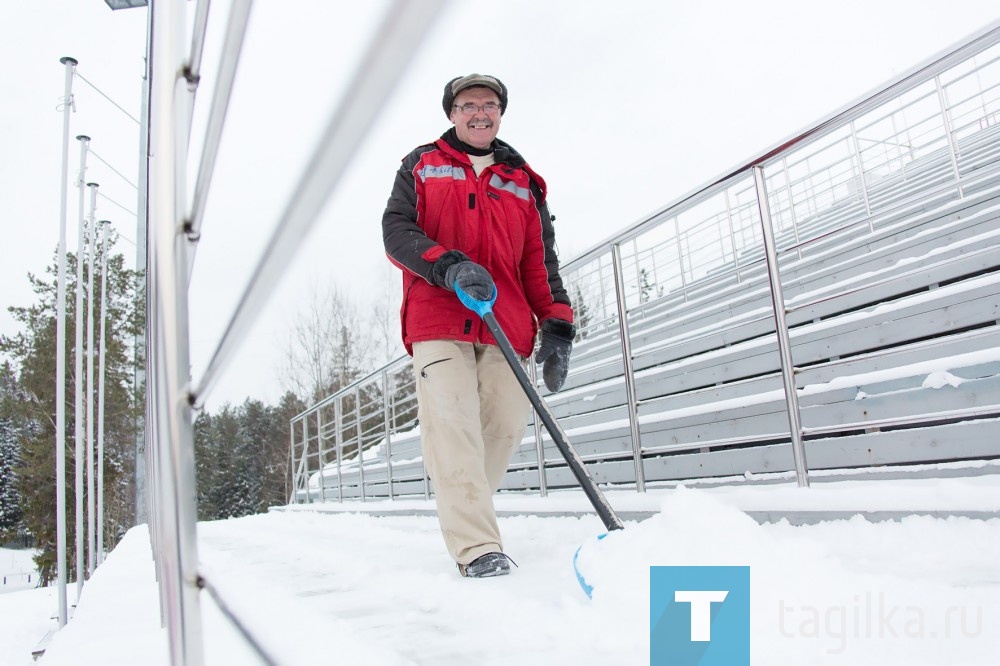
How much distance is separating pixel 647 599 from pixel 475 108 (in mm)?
1538

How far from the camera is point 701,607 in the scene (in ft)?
3.45

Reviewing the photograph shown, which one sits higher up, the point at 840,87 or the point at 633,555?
the point at 840,87

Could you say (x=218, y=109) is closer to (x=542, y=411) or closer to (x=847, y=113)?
(x=542, y=411)

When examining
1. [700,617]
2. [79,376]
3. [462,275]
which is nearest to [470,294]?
[462,275]

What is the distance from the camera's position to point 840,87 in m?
16.9

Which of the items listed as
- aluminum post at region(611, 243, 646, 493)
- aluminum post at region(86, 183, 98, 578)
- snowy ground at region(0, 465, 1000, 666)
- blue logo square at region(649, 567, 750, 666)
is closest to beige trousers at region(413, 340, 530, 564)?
snowy ground at region(0, 465, 1000, 666)

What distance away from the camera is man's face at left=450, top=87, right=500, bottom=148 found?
6.86ft

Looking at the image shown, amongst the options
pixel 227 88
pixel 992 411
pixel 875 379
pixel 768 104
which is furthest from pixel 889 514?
pixel 768 104

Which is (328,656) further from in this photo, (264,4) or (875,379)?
(875,379)

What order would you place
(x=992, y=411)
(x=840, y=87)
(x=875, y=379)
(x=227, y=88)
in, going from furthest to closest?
1. (x=840, y=87)
2. (x=875, y=379)
3. (x=992, y=411)
4. (x=227, y=88)

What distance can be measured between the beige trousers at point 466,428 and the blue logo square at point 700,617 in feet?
2.39

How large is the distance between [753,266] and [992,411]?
5745mm

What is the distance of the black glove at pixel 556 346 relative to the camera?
2322mm

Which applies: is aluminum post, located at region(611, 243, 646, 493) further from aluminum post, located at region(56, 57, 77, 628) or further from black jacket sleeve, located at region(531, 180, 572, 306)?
aluminum post, located at region(56, 57, 77, 628)
